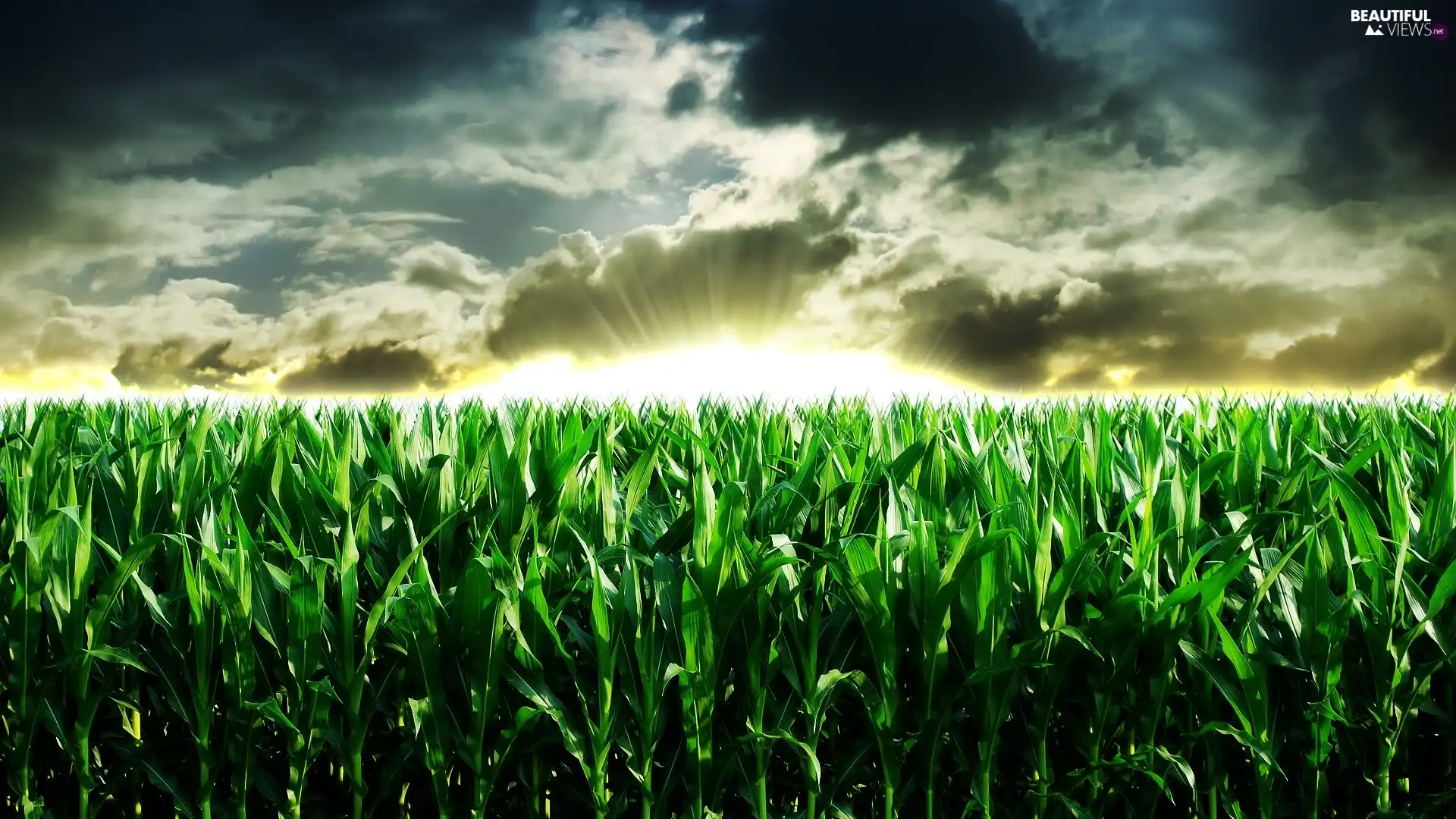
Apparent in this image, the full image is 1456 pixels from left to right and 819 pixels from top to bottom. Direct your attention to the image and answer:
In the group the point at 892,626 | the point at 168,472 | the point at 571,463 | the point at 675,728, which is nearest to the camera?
the point at 892,626

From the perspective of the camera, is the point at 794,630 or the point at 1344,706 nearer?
the point at 794,630

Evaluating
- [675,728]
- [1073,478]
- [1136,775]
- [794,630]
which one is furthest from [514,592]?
[1073,478]

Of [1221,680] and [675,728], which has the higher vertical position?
[1221,680]

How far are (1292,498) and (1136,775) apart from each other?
0.91 metres

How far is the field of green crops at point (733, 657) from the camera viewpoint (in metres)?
1.90

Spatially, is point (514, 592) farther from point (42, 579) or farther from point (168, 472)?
point (168, 472)

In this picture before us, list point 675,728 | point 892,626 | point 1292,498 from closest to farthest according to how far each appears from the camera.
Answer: point 892,626, point 675,728, point 1292,498

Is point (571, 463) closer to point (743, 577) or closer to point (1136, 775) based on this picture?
point (743, 577)

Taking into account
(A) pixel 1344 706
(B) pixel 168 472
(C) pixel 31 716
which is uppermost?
(B) pixel 168 472

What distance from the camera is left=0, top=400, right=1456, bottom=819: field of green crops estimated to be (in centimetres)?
190

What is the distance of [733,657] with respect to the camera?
1.95m

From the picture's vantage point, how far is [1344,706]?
6.67 ft

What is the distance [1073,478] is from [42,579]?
7.98 ft

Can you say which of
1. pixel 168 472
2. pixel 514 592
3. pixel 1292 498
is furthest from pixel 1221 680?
pixel 168 472
